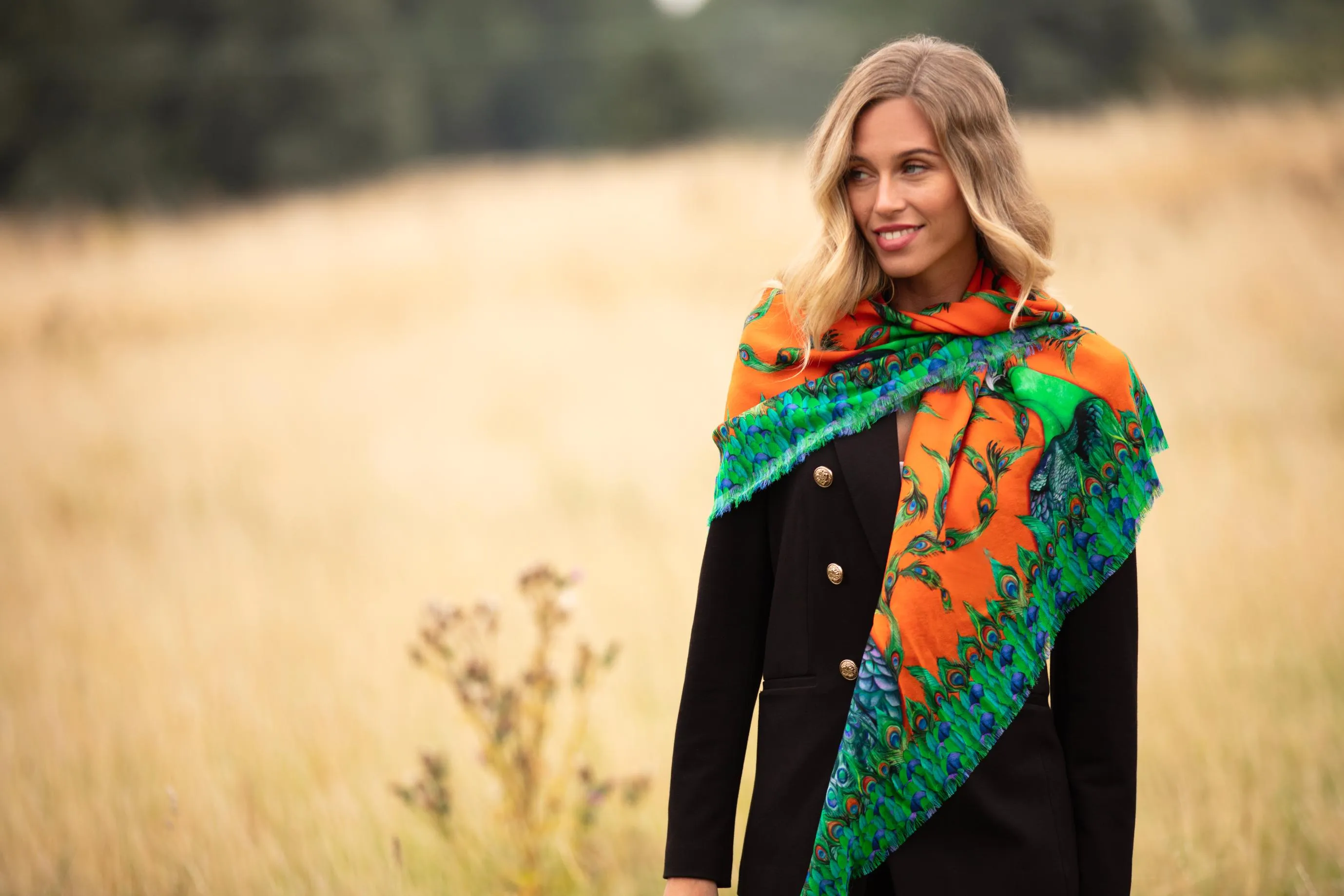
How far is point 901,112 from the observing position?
1623 mm

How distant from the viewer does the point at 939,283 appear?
5.81 ft

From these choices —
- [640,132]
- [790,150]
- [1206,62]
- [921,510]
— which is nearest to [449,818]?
[921,510]

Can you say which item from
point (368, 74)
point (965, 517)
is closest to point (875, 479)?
point (965, 517)

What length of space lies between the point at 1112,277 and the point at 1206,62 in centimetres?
1494

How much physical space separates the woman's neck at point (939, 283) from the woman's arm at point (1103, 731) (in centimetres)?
51

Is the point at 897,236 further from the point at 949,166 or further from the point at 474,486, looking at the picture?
the point at 474,486

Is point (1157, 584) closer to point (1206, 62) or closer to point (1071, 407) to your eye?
point (1071, 407)

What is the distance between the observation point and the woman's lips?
1.64 m

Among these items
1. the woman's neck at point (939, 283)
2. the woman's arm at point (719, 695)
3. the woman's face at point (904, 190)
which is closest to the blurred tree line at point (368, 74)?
the woman's neck at point (939, 283)

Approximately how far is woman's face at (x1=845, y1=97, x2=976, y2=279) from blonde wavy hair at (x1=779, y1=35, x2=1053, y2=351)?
15 mm

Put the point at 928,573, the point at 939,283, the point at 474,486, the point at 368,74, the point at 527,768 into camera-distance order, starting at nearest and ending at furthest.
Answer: the point at 928,573, the point at 939,283, the point at 527,768, the point at 474,486, the point at 368,74

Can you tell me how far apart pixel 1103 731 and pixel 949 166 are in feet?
2.84

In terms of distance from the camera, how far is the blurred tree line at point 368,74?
18.5 meters

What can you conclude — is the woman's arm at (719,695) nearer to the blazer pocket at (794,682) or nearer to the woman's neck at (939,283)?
the blazer pocket at (794,682)
